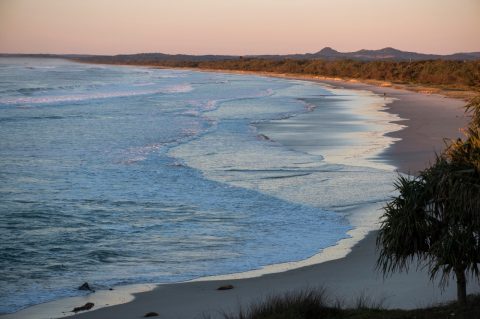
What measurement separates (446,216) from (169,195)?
10295 mm

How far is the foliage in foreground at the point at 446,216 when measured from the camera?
848 cm

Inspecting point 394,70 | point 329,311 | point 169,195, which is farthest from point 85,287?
point 394,70

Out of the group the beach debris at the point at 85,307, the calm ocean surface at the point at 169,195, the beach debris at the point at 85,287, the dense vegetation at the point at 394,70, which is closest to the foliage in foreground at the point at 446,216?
the calm ocean surface at the point at 169,195

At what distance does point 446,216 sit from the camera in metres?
8.74

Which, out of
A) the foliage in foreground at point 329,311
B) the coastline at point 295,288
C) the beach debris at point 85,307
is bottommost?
the beach debris at point 85,307

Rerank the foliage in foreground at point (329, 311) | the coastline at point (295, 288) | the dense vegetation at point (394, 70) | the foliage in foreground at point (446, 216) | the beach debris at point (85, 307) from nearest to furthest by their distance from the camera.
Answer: the foliage in foreground at point (329, 311) → the foliage in foreground at point (446, 216) → the coastline at point (295, 288) → the beach debris at point (85, 307) → the dense vegetation at point (394, 70)

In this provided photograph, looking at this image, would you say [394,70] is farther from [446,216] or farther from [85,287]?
[446,216]

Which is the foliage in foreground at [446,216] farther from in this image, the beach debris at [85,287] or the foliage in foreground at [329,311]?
the beach debris at [85,287]

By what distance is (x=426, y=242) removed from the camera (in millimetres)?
9008

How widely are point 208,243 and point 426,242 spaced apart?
5.53 m

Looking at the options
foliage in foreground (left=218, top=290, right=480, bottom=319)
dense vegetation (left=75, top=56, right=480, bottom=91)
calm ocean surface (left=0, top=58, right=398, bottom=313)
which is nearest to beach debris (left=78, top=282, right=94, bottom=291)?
calm ocean surface (left=0, top=58, right=398, bottom=313)

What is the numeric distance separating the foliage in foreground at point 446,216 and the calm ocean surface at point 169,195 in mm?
3818

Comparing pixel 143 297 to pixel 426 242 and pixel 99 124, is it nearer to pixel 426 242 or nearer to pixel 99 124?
pixel 426 242

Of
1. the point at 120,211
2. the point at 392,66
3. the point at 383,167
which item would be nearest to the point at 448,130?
the point at 383,167
